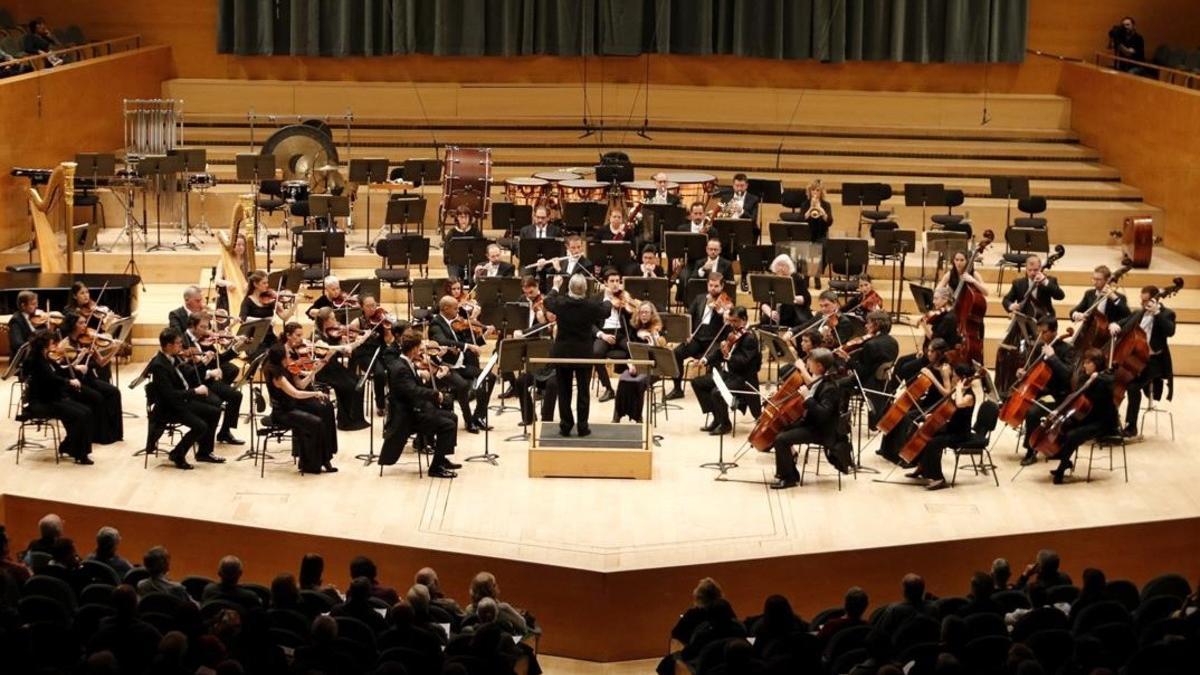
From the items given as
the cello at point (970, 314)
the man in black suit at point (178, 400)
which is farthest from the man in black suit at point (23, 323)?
the cello at point (970, 314)

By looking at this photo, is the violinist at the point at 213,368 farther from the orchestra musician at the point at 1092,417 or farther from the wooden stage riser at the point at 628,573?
the orchestra musician at the point at 1092,417

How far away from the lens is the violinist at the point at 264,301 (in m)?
13.1

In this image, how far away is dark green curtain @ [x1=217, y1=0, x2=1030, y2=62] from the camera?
1969 centimetres

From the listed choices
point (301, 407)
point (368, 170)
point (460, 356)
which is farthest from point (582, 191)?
point (301, 407)

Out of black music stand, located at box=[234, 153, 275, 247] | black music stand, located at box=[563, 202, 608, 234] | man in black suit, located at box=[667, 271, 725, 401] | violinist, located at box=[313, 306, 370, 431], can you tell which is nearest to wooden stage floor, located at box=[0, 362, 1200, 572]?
violinist, located at box=[313, 306, 370, 431]

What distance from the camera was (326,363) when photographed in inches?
492

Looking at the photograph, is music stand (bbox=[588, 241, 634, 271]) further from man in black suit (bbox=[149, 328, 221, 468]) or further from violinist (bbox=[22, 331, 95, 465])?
violinist (bbox=[22, 331, 95, 465])

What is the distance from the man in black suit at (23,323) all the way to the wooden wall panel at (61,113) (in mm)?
4143

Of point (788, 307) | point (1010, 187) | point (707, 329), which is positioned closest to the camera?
point (707, 329)

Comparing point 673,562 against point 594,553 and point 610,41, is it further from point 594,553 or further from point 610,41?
point 610,41

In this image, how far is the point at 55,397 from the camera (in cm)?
1196

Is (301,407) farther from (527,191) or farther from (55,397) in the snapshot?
(527,191)

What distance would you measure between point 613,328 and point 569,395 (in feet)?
3.69

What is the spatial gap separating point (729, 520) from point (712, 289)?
2541 millimetres
